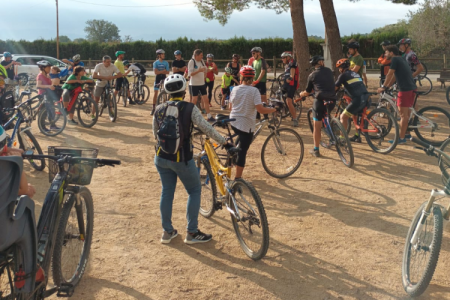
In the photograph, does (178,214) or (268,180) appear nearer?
(178,214)

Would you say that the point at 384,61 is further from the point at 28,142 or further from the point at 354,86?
the point at 28,142

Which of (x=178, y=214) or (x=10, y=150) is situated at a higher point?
(x=10, y=150)

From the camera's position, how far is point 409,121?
864 cm

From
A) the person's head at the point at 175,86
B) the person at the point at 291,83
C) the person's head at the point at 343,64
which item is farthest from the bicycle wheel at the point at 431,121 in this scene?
the person's head at the point at 175,86

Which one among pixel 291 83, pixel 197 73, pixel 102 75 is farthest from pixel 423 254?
pixel 102 75

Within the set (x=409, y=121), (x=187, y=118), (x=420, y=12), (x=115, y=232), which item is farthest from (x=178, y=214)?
(x=420, y=12)

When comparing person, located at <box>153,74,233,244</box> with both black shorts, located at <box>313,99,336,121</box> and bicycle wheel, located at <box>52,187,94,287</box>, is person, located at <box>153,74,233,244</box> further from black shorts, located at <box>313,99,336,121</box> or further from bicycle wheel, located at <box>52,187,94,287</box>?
black shorts, located at <box>313,99,336,121</box>

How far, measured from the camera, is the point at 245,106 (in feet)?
19.2

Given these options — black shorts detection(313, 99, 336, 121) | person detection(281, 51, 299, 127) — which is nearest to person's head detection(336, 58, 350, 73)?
black shorts detection(313, 99, 336, 121)

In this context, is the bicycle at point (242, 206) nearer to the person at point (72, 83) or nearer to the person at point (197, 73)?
the person at point (197, 73)

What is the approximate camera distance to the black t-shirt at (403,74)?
27.0 ft

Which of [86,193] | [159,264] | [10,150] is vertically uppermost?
[10,150]

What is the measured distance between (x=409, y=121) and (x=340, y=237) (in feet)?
16.0

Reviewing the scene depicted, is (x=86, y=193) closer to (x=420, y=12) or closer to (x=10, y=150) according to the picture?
(x=10, y=150)
